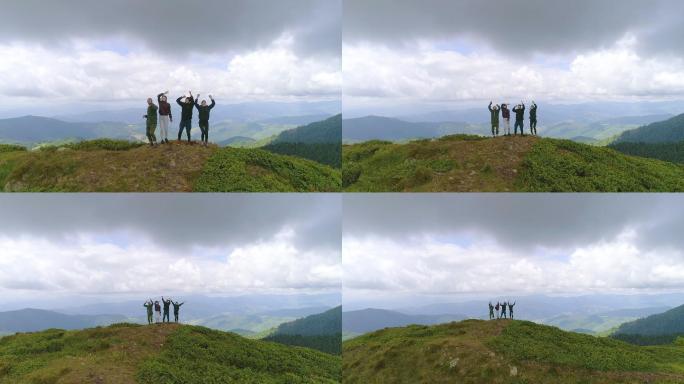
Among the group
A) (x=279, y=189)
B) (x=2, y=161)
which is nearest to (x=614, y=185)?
(x=279, y=189)

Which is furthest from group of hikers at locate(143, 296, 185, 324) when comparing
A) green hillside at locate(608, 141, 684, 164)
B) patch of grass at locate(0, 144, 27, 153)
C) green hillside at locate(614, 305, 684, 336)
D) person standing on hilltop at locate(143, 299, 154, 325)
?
green hillside at locate(614, 305, 684, 336)

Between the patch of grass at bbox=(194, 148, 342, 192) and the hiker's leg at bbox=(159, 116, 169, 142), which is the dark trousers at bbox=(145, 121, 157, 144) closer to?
the hiker's leg at bbox=(159, 116, 169, 142)

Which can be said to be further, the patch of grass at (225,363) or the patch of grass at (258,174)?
the patch of grass at (258,174)

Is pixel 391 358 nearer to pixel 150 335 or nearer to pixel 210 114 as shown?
pixel 150 335

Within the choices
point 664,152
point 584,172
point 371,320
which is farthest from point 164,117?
point 371,320

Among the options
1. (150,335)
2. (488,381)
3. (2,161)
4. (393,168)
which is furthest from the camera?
(393,168)

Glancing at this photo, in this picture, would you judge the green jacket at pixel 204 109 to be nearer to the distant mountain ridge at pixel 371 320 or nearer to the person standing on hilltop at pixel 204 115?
the person standing on hilltop at pixel 204 115

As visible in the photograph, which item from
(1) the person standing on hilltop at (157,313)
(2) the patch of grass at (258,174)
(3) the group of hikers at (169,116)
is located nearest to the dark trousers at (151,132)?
(3) the group of hikers at (169,116)
